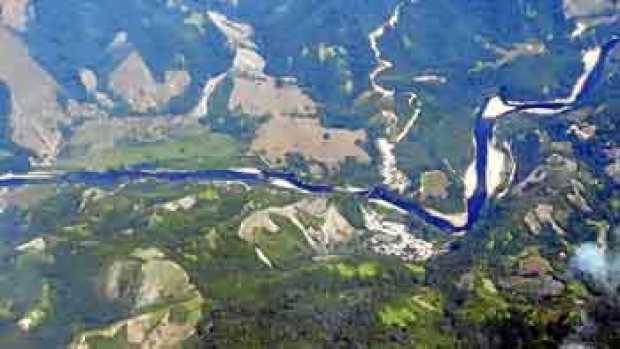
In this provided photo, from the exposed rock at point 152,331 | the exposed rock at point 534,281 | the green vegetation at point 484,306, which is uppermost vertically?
the exposed rock at point 534,281

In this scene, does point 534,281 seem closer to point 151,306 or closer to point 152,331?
point 152,331

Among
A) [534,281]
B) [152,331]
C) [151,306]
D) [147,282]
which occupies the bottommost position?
[152,331]

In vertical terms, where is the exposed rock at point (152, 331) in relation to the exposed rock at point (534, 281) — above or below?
below

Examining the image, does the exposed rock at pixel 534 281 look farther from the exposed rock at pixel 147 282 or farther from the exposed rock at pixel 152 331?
the exposed rock at pixel 147 282

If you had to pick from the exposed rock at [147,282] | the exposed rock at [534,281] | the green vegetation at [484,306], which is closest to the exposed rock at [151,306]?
the exposed rock at [147,282]

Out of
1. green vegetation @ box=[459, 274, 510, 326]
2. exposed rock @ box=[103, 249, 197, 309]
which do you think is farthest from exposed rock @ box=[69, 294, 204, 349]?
green vegetation @ box=[459, 274, 510, 326]

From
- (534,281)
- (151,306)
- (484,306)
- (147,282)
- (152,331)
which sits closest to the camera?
(484,306)

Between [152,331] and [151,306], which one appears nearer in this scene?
[152,331]

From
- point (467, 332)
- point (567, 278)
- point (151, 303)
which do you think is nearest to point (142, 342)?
point (151, 303)

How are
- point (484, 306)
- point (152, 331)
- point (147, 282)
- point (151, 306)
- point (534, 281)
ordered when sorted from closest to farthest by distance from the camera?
point (484, 306) → point (534, 281) → point (152, 331) → point (151, 306) → point (147, 282)

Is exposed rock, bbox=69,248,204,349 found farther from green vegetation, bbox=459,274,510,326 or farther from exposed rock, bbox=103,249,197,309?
green vegetation, bbox=459,274,510,326

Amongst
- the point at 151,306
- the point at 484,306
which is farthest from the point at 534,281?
the point at 151,306
